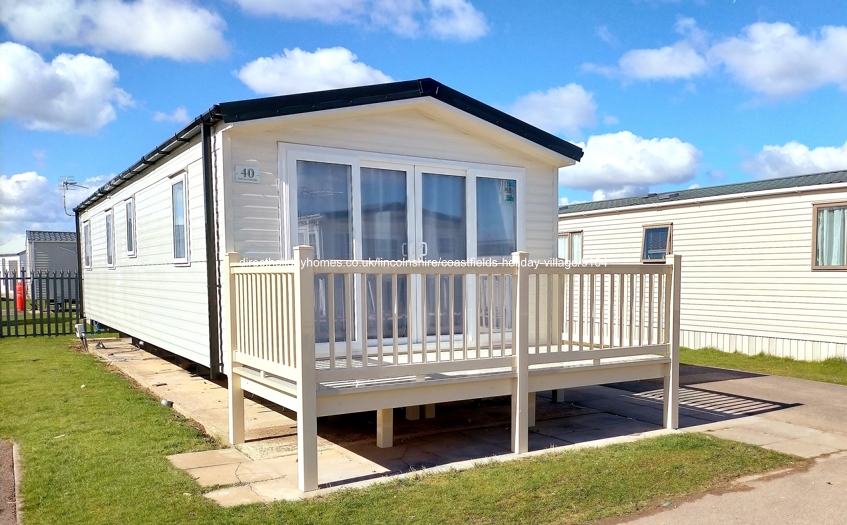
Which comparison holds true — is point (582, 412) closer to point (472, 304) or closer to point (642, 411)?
point (642, 411)

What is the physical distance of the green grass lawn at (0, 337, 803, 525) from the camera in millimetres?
3512

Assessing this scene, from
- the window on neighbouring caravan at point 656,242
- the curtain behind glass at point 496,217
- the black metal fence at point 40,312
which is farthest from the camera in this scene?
the black metal fence at point 40,312

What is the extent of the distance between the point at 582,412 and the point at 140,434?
431cm

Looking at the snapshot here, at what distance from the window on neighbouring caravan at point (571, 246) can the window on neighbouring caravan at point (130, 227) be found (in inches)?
381

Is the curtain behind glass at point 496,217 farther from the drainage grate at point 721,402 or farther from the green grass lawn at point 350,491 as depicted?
the green grass lawn at point 350,491

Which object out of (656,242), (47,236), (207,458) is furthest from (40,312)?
(47,236)

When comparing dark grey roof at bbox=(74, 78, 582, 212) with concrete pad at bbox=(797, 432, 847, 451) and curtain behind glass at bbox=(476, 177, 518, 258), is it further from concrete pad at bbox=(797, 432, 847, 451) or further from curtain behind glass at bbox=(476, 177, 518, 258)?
concrete pad at bbox=(797, 432, 847, 451)

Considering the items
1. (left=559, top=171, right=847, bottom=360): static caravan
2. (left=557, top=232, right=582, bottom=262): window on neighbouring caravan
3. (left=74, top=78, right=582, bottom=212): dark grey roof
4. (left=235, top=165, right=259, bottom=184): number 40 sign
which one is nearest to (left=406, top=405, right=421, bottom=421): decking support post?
(left=235, top=165, right=259, bottom=184): number 40 sign

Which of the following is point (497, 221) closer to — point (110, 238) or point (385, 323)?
point (385, 323)

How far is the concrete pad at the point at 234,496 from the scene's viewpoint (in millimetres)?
3705

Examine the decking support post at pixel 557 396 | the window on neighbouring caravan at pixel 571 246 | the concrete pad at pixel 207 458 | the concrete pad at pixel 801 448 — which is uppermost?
the window on neighbouring caravan at pixel 571 246

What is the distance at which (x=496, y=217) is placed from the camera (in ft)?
23.6

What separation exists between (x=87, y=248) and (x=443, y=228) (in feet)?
34.9

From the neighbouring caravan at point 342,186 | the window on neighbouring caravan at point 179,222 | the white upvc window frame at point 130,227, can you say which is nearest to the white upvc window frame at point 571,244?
the neighbouring caravan at point 342,186
